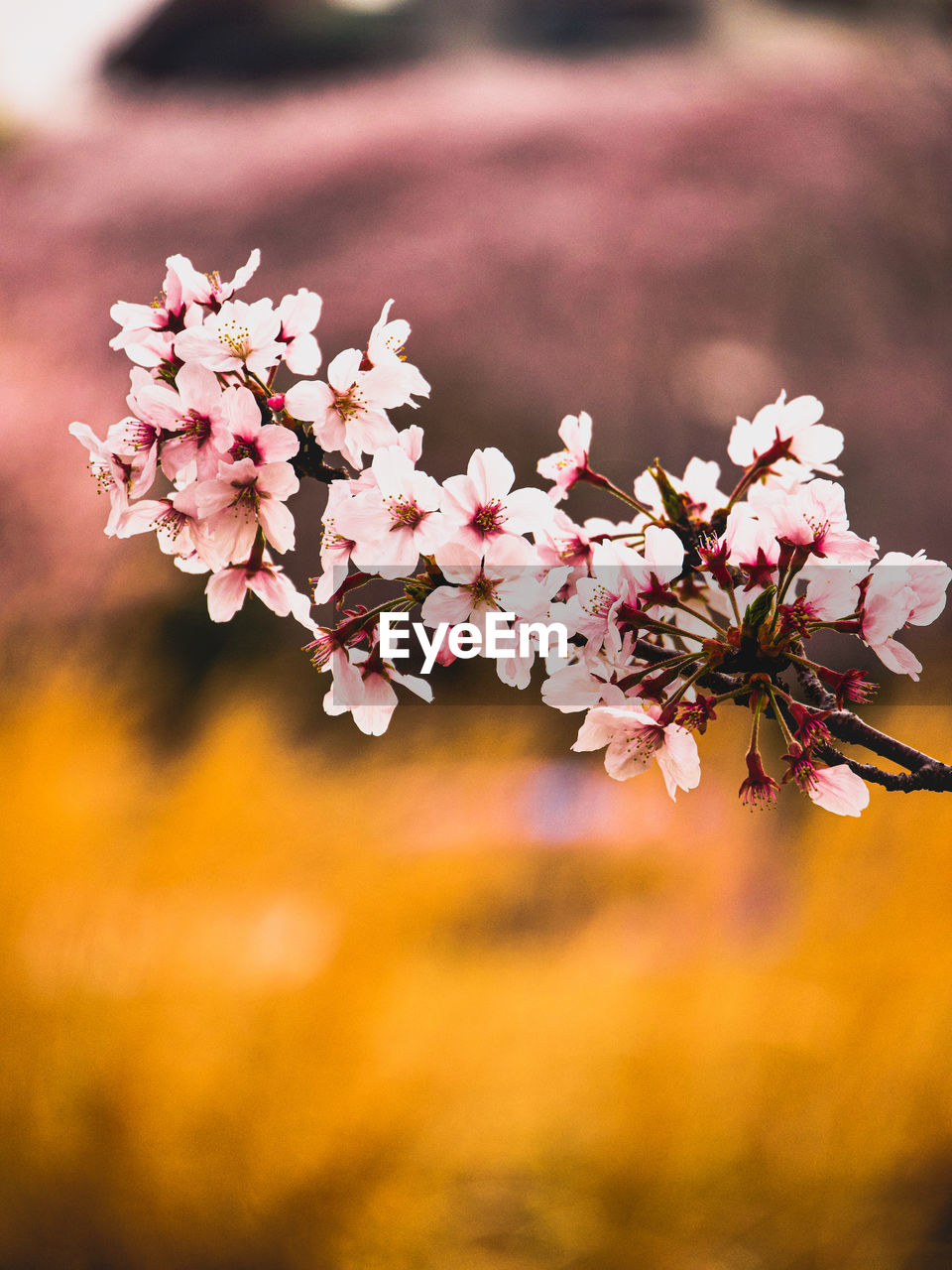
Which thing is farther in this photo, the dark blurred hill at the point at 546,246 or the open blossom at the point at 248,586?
the dark blurred hill at the point at 546,246

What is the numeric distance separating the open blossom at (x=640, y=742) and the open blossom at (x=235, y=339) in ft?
0.38

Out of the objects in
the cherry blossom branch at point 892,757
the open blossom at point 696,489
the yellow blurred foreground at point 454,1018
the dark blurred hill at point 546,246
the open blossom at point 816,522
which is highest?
the dark blurred hill at point 546,246

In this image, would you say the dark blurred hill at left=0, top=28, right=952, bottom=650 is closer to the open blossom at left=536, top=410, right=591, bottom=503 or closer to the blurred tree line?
the blurred tree line

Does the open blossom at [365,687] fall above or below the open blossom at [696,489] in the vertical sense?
below

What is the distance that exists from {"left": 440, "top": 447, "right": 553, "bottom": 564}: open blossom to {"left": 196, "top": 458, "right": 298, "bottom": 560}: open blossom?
38 millimetres

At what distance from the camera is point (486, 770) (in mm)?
1104

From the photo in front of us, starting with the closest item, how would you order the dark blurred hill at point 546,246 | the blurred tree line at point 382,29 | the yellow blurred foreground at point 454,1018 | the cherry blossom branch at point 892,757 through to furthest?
the cherry blossom branch at point 892,757
the yellow blurred foreground at point 454,1018
the dark blurred hill at point 546,246
the blurred tree line at point 382,29

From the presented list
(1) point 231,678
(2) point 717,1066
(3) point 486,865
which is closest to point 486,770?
(3) point 486,865

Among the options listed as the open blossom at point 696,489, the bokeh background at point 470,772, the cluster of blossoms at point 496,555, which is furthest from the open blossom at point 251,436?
the bokeh background at point 470,772

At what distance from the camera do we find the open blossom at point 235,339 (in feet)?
0.68

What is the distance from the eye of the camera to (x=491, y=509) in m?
0.20

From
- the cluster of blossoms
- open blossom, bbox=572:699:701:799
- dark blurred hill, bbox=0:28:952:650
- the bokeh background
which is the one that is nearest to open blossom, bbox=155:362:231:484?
the cluster of blossoms

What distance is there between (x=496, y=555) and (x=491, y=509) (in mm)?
13

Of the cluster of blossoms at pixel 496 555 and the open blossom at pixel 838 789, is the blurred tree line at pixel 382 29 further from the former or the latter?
the open blossom at pixel 838 789
